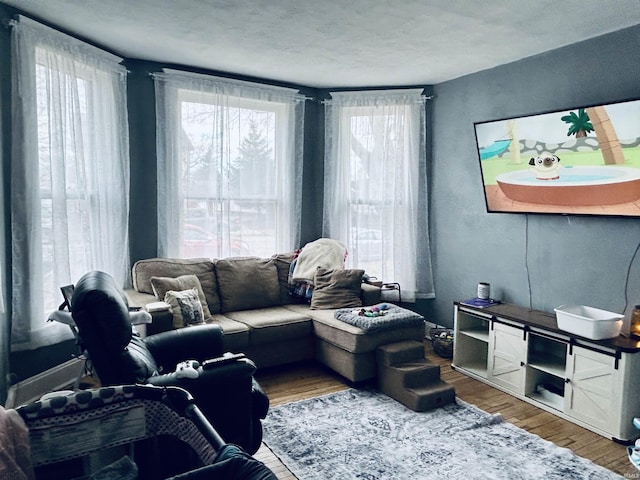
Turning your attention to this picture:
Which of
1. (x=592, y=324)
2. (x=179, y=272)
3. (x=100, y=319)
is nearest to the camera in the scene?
(x=100, y=319)

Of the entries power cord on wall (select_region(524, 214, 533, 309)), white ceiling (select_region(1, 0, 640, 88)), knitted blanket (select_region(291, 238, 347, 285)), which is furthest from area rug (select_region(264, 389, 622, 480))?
white ceiling (select_region(1, 0, 640, 88))

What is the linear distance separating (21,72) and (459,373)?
373 cm

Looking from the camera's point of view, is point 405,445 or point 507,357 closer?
point 405,445

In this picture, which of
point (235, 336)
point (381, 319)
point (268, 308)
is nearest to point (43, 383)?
point (235, 336)

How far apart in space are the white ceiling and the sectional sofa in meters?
1.69

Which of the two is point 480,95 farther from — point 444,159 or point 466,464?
point 466,464

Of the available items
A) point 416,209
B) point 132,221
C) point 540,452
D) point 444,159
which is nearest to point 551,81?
point 444,159

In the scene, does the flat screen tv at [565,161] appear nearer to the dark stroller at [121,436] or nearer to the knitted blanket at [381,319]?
the knitted blanket at [381,319]

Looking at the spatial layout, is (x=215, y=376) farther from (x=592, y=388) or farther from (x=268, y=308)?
(x=592, y=388)

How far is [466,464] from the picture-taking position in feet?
7.91

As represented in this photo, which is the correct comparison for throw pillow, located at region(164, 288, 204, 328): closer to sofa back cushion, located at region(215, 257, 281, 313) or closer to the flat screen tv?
sofa back cushion, located at region(215, 257, 281, 313)

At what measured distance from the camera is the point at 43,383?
3086mm

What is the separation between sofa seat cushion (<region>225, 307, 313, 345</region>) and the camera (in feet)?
11.3

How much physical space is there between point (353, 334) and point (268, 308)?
0.98 m
